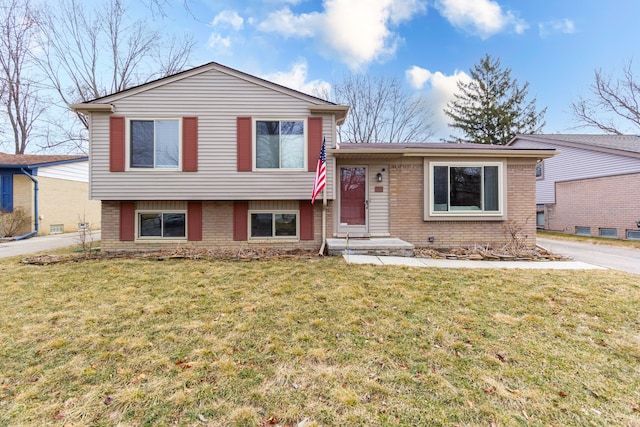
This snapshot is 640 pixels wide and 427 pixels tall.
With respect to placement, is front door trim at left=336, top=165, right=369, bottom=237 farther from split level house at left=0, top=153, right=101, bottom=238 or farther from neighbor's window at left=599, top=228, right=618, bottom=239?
neighbor's window at left=599, top=228, right=618, bottom=239

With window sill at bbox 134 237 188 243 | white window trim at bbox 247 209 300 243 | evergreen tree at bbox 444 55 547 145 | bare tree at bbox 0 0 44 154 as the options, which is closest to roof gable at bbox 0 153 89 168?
bare tree at bbox 0 0 44 154

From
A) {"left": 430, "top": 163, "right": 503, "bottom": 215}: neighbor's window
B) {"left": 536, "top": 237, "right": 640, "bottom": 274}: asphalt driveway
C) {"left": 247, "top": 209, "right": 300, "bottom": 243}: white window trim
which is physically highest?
{"left": 430, "top": 163, "right": 503, "bottom": 215}: neighbor's window

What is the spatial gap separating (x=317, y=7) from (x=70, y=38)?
1547cm

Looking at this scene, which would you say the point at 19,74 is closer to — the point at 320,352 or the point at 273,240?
the point at 273,240

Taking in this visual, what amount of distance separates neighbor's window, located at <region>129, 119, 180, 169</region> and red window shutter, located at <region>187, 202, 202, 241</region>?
46.4 inches

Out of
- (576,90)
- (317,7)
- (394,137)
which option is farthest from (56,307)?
(576,90)

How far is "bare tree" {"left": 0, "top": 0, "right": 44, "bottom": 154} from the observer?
48.5 feet

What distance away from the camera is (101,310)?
12.2ft

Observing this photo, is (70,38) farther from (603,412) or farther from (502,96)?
(502,96)

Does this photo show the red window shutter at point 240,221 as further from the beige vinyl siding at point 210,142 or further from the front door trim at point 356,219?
the front door trim at point 356,219

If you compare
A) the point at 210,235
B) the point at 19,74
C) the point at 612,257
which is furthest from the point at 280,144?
the point at 19,74

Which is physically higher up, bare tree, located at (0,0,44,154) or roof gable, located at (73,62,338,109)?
bare tree, located at (0,0,44,154)

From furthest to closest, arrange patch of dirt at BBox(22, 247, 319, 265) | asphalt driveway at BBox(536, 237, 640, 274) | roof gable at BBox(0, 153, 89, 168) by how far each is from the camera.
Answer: roof gable at BBox(0, 153, 89, 168)
patch of dirt at BBox(22, 247, 319, 265)
asphalt driveway at BBox(536, 237, 640, 274)

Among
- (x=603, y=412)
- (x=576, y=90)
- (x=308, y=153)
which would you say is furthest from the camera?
(x=576, y=90)
